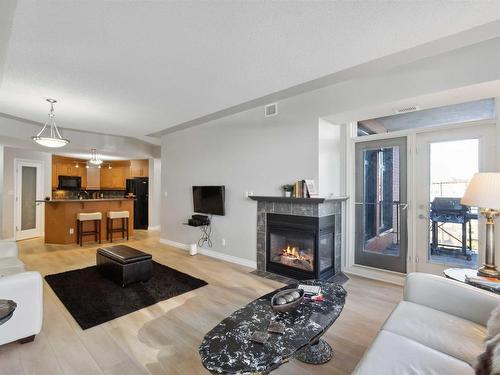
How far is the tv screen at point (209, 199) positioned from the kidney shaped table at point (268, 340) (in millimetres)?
2740

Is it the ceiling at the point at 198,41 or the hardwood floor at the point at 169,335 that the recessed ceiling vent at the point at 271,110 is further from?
the hardwood floor at the point at 169,335

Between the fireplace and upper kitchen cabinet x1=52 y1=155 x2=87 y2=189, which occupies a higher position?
upper kitchen cabinet x1=52 y1=155 x2=87 y2=189

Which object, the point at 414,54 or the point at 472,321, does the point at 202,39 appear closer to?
the point at 414,54

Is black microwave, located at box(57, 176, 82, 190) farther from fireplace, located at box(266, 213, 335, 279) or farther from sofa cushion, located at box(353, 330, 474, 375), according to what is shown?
sofa cushion, located at box(353, 330, 474, 375)

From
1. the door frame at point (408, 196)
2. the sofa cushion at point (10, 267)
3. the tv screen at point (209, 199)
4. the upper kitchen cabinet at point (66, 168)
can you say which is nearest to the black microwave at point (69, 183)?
the upper kitchen cabinet at point (66, 168)

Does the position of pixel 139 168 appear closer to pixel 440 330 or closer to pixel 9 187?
pixel 9 187

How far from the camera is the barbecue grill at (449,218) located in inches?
125

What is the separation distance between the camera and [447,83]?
2566mm

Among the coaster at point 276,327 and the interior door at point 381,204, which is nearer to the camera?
the coaster at point 276,327

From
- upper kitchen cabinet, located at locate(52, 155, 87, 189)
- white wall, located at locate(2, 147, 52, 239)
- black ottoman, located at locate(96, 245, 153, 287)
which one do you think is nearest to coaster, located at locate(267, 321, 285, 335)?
black ottoman, located at locate(96, 245, 153, 287)

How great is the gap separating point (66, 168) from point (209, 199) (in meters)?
6.49

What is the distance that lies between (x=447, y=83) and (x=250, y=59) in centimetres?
199

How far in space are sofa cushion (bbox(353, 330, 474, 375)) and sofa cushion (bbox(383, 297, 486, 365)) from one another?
11 centimetres

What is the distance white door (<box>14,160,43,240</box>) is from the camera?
631 centimetres
